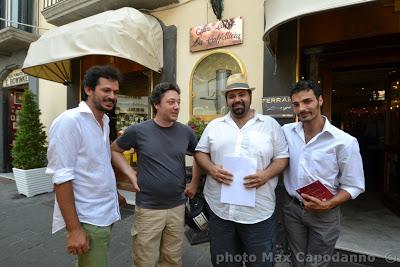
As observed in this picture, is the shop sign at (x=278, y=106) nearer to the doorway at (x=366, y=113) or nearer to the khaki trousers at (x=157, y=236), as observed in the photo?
the khaki trousers at (x=157, y=236)

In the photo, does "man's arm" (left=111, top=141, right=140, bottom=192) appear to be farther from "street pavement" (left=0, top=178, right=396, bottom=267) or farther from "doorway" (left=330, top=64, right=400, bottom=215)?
"doorway" (left=330, top=64, right=400, bottom=215)

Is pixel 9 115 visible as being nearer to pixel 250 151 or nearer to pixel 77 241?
pixel 77 241

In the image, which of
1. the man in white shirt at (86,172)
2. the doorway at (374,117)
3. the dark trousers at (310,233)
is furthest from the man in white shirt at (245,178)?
the doorway at (374,117)

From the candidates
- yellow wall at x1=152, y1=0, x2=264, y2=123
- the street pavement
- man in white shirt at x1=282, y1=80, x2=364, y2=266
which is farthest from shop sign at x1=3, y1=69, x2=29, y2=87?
man in white shirt at x1=282, y1=80, x2=364, y2=266

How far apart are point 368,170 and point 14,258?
30.0ft

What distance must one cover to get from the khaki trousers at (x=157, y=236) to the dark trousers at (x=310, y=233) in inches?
37.9

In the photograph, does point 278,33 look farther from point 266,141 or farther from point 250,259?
point 250,259

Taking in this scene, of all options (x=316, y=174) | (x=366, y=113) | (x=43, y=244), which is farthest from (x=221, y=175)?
(x=366, y=113)

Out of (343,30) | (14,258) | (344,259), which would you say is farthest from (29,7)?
(344,259)

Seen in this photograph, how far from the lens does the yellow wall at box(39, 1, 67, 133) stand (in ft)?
27.1

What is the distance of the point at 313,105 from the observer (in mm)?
2283

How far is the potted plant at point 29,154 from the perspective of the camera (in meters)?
6.97

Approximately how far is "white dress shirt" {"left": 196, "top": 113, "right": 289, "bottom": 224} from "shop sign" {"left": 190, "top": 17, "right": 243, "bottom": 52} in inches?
124

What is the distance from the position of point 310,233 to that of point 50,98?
26.9 ft
